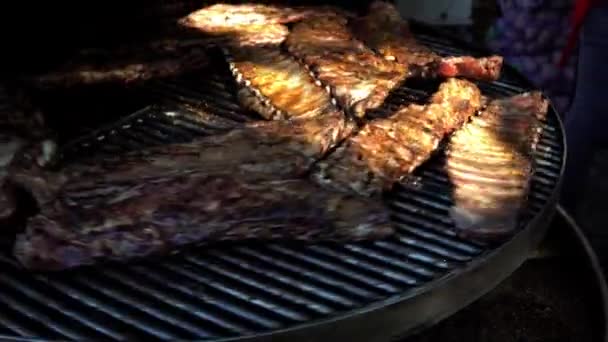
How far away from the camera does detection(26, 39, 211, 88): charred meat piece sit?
2.94 meters

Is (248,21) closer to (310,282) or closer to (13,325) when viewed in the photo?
(310,282)

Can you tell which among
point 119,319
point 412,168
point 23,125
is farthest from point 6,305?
point 412,168

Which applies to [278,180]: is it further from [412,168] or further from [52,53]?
[52,53]

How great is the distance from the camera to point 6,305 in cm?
196

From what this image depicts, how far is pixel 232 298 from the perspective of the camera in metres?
2.01

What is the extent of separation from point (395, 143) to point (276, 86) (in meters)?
0.59

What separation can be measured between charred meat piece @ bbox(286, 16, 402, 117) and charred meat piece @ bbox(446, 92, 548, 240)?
366mm

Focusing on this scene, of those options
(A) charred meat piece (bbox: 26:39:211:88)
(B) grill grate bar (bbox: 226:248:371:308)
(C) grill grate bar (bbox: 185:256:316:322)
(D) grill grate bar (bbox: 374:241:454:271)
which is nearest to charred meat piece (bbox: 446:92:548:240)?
(D) grill grate bar (bbox: 374:241:454:271)

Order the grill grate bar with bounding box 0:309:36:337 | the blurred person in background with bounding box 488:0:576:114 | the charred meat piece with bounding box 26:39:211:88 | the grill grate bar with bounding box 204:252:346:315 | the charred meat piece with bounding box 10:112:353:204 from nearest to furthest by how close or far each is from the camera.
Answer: the grill grate bar with bounding box 0:309:36:337, the grill grate bar with bounding box 204:252:346:315, the charred meat piece with bounding box 10:112:353:204, the charred meat piece with bounding box 26:39:211:88, the blurred person in background with bounding box 488:0:576:114

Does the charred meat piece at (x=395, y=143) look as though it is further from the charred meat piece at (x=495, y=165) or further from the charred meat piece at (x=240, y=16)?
the charred meat piece at (x=240, y=16)

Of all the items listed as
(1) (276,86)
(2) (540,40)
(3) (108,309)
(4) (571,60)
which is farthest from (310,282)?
(4) (571,60)

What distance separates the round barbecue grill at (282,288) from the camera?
1.90 metres

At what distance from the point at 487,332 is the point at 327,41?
1.39 meters

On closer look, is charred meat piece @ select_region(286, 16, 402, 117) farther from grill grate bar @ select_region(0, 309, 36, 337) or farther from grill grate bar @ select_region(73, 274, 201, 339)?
grill grate bar @ select_region(0, 309, 36, 337)
